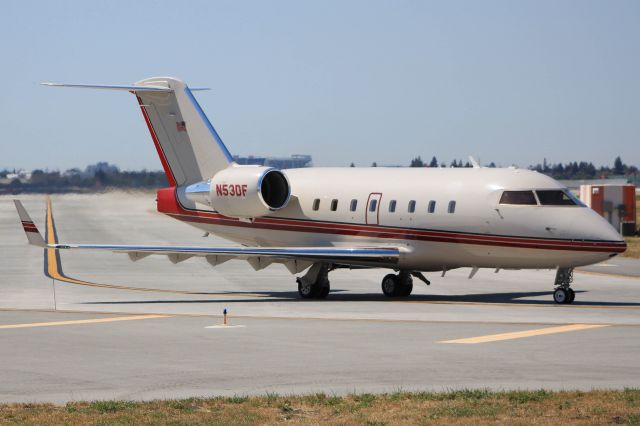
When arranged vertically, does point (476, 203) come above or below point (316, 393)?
above

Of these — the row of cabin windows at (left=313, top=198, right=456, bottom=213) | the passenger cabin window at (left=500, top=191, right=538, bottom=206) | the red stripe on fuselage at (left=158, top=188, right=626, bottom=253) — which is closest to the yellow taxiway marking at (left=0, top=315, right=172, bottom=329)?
the red stripe on fuselage at (left=158, top=188, right=626, bottom=253)

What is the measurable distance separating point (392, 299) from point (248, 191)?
4917mm

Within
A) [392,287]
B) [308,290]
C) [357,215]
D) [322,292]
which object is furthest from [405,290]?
[308,290]

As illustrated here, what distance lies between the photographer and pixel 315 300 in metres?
30.5

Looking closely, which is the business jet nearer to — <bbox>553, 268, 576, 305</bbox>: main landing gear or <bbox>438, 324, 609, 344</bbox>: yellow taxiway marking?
<bbox>553, 268, 576, 305</bbox>: main landing gear

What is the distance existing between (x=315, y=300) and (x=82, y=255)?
20.4m

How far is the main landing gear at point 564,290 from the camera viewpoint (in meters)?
27.9

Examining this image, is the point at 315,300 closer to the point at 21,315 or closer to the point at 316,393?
the point at 21,315

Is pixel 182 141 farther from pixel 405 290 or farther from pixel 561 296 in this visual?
pixel 561 296

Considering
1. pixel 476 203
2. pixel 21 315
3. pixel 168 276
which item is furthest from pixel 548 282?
pixel 21 315

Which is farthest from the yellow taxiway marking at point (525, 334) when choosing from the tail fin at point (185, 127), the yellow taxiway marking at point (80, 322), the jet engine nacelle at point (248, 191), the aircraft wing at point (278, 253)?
the tail fin at point (185, 127)

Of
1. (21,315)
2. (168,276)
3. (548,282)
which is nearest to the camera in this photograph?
(21,315)

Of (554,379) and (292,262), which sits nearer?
(554,379)

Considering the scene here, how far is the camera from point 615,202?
209ft
